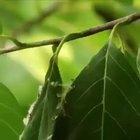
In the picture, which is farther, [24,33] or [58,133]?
[24,33]

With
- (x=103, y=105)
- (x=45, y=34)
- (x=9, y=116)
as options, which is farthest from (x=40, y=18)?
(x=103, y=105)

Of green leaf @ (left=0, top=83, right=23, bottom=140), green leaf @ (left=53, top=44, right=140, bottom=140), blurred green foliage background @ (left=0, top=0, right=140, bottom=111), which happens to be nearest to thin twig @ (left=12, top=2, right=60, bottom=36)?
blurred green foliage background @ (left=0, top=0, right=140, bottom=111)

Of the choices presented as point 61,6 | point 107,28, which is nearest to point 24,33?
point 61,6

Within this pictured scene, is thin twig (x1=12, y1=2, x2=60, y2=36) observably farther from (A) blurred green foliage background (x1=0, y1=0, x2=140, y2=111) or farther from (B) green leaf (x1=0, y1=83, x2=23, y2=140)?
(B) green leaf (x1=0, y1=83, x2=23, y2=140)

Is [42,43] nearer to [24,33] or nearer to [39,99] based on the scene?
[39,99]

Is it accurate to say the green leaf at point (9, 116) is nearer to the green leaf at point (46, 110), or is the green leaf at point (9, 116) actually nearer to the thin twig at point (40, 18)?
the green leaf at point (46, 110)

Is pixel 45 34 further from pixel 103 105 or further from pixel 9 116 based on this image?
pixel 103 105
